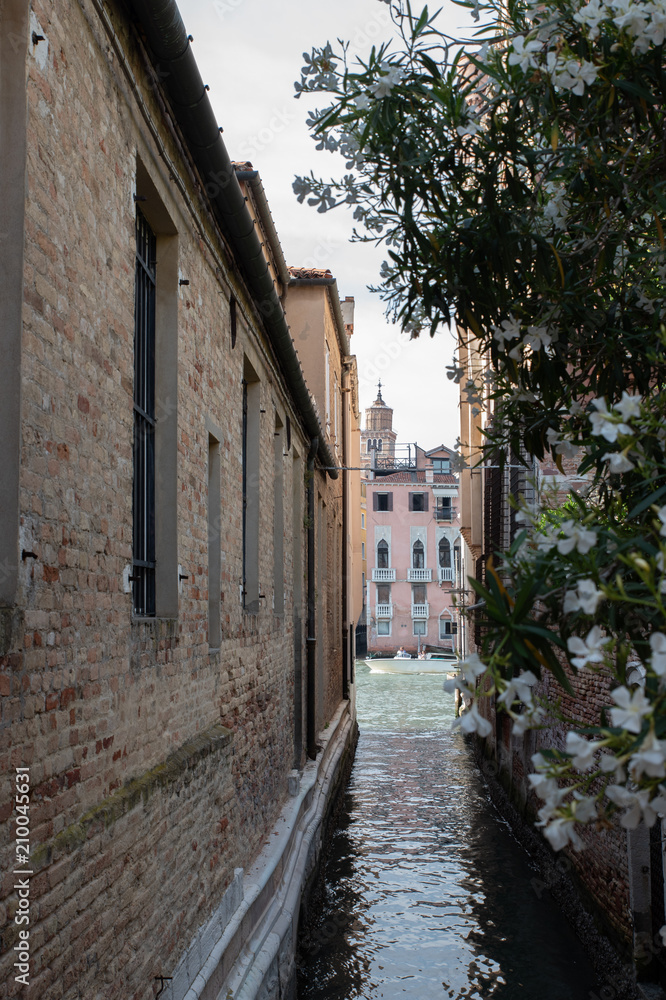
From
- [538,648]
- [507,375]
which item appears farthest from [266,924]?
[538,648]

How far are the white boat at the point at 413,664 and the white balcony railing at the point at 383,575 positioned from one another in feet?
14.2

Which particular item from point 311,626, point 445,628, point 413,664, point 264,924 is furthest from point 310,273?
point 445,628

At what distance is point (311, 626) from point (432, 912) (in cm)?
456

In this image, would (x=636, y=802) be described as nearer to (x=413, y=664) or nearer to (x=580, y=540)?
(x=580, y=540)

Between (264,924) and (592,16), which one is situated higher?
(592,16)

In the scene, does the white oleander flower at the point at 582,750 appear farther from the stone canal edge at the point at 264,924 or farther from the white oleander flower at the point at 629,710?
the stone canal edge at the point at 264,924

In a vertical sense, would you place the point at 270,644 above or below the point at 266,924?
above

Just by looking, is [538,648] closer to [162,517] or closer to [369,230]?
[369,230]

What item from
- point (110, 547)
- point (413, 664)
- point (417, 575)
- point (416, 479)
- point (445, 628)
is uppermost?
point (416, 479)

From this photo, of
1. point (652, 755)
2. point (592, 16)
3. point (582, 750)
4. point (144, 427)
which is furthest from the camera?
point (144, 427)

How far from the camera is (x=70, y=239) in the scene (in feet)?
10.7

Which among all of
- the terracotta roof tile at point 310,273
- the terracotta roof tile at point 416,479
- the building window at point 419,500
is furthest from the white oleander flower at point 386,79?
the building window at point 419,500

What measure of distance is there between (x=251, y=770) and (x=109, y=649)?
398 cm

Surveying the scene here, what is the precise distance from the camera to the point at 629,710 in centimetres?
153
